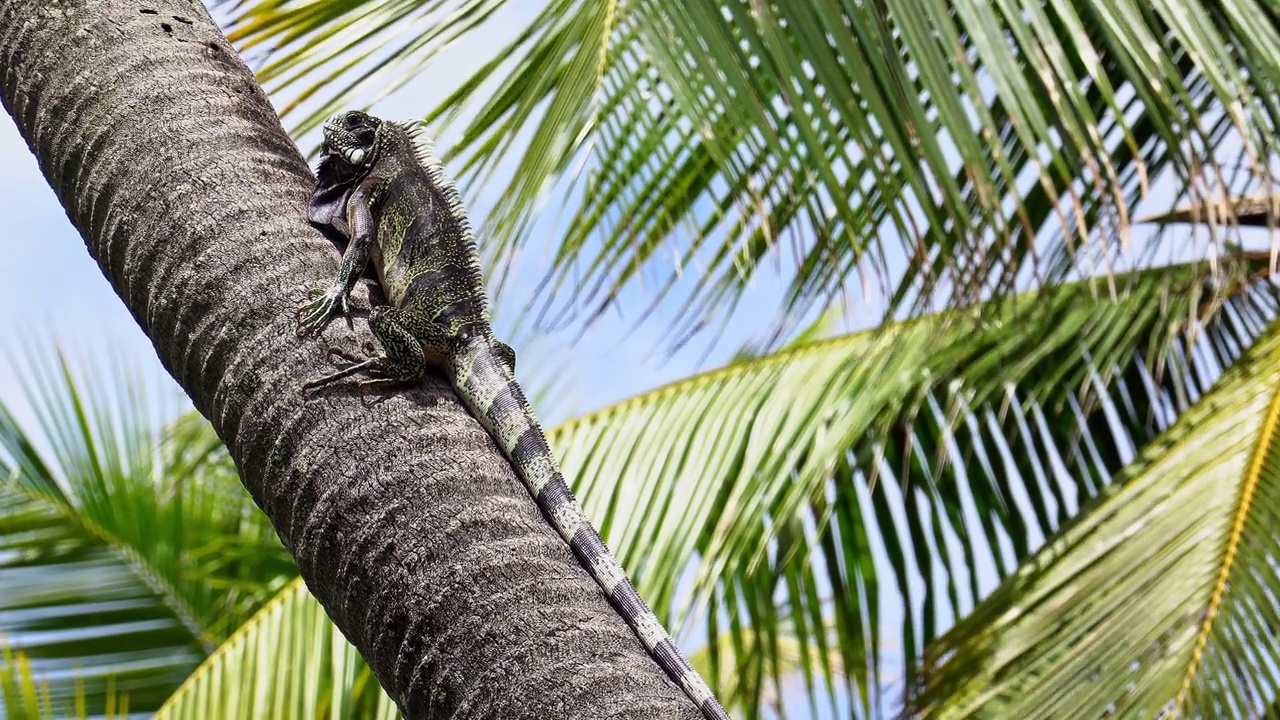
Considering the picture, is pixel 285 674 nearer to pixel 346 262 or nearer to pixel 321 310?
pixel 346 262

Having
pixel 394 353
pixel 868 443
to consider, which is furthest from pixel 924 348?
pixel 394 353

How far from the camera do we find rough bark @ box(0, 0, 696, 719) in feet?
6.38

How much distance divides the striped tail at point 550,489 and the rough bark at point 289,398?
0.90 feet

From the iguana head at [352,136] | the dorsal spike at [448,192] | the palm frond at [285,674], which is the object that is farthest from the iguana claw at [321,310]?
the palm frond at [285,674]

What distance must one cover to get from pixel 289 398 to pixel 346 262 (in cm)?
59

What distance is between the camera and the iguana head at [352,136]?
3.54 meters

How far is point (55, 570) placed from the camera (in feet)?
24.1

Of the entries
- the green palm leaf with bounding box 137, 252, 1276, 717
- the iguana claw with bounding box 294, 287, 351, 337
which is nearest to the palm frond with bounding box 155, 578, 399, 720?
the green palm leaf with bounding box 137, 252, 1276, 717

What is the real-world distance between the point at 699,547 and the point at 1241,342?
2536mm

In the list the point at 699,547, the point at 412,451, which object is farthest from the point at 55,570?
the point at 412,451

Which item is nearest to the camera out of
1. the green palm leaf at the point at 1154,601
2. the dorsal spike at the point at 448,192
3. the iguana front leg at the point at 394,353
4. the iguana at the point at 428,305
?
the iguana front leg at the point at 394,353

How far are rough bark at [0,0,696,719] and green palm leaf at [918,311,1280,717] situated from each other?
2.47 m

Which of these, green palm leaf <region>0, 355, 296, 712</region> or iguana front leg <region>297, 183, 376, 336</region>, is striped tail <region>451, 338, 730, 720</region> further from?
green palm leaf <region>0, 355, 296, 712</region>

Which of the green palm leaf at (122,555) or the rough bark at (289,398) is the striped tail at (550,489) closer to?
the rough bark at (289,398)
